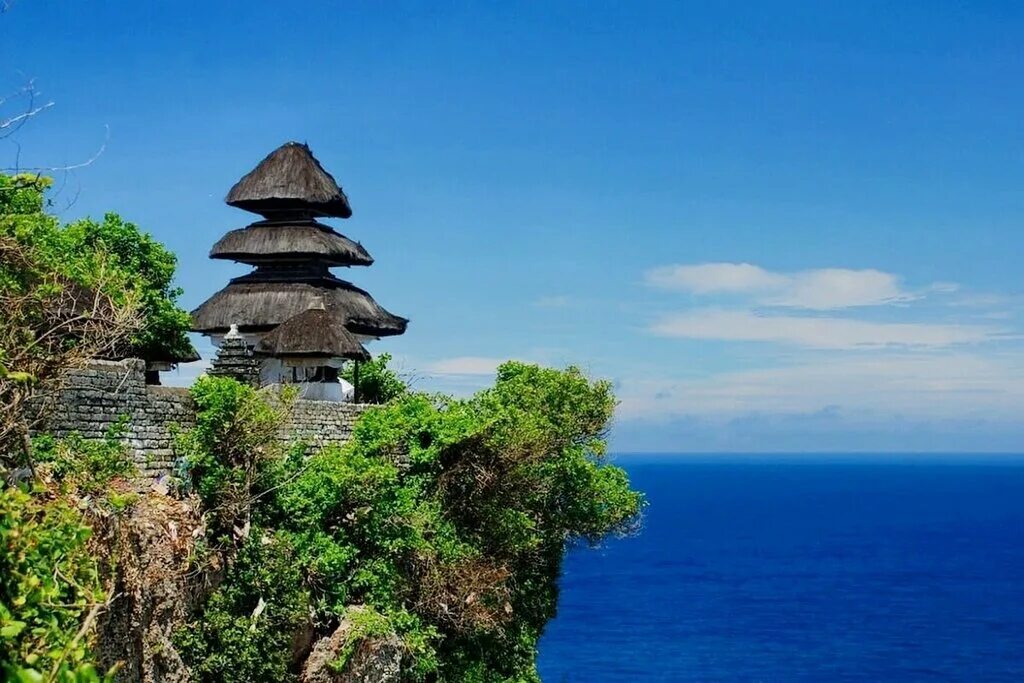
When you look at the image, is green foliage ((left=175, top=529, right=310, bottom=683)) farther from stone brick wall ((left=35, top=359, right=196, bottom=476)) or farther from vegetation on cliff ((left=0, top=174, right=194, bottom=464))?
vegetation on cliff ((left=0, top=174, right=194, bottom=464))

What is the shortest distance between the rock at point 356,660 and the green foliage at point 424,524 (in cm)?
15

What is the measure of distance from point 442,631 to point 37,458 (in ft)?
25.8

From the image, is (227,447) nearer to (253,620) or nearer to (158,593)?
(253,620)

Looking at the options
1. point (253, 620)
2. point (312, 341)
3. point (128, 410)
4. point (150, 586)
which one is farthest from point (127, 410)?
point (312, 341)

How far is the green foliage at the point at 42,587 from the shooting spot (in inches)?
369

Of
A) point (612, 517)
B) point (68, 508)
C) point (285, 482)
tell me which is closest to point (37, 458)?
point (68, 508)

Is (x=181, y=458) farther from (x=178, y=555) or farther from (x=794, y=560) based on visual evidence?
(x=794, y=560)

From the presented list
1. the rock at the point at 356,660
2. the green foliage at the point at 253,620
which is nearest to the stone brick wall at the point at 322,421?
the green foliage at the point at 253,620

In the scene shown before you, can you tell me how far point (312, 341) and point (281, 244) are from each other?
3178 millimetres

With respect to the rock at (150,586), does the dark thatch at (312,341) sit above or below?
above

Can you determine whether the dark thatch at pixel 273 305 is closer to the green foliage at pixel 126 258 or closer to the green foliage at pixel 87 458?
the green foliage at pixel 126 258

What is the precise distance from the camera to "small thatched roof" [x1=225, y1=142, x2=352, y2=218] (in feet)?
79.8

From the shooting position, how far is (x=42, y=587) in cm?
1008

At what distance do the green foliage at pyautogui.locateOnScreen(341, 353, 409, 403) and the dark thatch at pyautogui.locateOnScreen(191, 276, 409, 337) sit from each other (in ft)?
9.53
